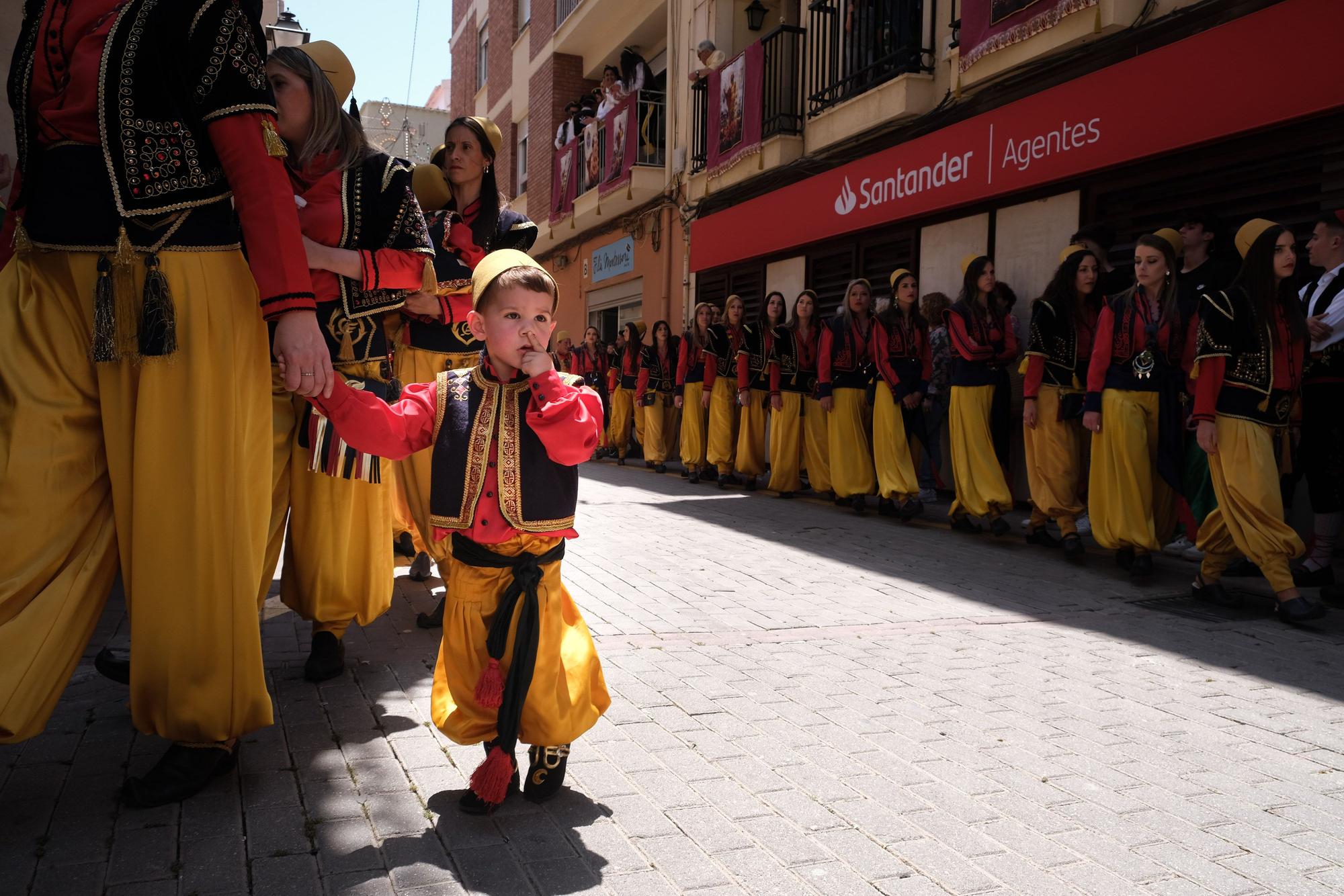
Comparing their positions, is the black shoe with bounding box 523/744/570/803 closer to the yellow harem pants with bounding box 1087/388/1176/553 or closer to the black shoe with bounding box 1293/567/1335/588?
the yellow harem pants with bounding box 1087/388/1176/553

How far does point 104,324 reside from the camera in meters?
2.62

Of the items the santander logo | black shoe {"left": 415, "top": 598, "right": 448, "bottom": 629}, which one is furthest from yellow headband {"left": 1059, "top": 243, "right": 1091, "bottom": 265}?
black shoe {"left": 415, "top": 598, "right": 448, "bottom": 629}

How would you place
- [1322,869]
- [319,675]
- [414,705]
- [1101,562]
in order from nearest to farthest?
[1322,869] → [414,705] → [319,675] → [1101,562]

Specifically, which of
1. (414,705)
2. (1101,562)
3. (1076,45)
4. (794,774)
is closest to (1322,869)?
(794,774)

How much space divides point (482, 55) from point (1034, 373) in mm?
29660

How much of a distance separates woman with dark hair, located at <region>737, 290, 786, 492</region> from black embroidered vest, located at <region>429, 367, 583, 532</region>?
8864 mm

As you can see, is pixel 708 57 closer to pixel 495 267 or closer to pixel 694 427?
pixel 694 427

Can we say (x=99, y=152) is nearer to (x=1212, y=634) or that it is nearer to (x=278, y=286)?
(x=278, y=286)

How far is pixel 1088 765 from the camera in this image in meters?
3.30

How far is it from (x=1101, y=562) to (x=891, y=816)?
16.7 ft

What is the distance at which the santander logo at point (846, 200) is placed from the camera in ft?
41.5

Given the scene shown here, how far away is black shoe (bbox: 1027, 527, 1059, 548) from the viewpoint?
795 centimetres

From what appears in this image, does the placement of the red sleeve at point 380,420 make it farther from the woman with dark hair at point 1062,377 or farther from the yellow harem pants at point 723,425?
the yellow harem pants at point 723,425

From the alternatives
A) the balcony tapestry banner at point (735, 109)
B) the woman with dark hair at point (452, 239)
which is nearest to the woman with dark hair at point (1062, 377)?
the woman with dark hair at point (452, 239)
